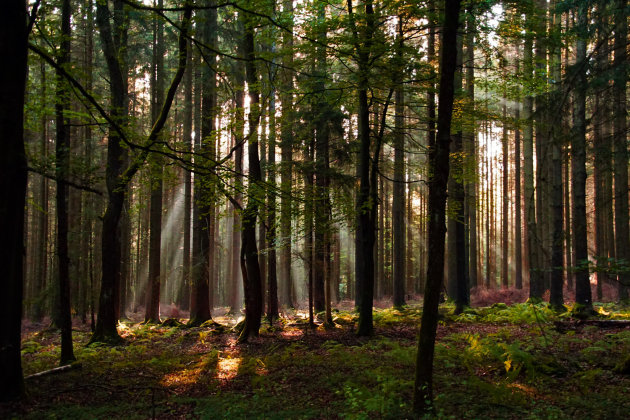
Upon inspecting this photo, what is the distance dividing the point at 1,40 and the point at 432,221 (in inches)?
258

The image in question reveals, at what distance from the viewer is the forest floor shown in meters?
5.71

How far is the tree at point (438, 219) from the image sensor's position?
5227 millimetres

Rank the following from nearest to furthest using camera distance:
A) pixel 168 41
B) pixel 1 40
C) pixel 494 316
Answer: pixel 1 40 → pixel 494 316 → pixel 168 41

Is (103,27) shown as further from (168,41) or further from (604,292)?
(604,292)

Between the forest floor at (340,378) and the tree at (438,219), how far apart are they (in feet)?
1.53

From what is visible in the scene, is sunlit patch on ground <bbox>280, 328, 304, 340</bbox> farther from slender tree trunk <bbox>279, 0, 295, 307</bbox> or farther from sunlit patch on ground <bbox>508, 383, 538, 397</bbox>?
sunlit patch on ground <bbox>508, 383, 538, 397</bbox>

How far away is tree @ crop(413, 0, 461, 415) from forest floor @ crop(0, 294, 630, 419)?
47 cm

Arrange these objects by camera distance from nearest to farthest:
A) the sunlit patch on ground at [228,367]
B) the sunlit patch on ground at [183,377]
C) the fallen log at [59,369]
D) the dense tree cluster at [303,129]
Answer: the dense tree cluster at [303,129] < the fallen log at [59,369] < the sunlit patch on ground at [183,377] < the sunlit patch on ground at [228,367]

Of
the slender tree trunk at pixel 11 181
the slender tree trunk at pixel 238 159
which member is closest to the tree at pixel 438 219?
the slender tree trunk at pixel 238 159

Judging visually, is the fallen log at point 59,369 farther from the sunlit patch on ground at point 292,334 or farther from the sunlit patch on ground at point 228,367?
the sunlit patch on ground at point 292,334

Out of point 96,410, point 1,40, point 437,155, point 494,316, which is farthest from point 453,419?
point 494,316

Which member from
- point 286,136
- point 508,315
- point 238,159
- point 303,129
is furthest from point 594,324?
point 238,159

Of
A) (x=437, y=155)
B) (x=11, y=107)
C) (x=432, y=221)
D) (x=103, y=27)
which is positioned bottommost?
(x=432, y=221)

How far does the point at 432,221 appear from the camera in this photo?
Result: 5.29m
